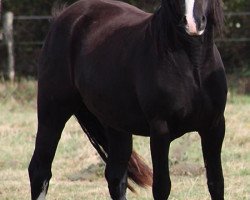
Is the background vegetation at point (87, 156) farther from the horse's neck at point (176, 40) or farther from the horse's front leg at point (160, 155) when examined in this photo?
the horse's front leg at point (160, 155)

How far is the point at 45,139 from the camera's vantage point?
6289mm

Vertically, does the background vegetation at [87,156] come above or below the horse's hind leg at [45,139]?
below

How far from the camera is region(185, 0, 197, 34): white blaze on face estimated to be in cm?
452

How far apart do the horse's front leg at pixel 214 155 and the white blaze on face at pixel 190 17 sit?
806 mm

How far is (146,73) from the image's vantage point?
5.04m

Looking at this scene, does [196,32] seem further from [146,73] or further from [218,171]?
[218,171]

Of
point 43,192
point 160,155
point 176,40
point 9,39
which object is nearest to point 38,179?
point 43,192

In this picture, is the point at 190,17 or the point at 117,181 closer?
the point at 190,17

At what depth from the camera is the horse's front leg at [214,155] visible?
16.8ft

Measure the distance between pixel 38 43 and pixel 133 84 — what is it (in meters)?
11.5

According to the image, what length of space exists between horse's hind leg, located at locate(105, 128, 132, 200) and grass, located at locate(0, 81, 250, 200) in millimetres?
737

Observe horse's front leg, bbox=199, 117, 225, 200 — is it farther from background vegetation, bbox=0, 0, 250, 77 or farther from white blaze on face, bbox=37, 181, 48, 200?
background vegetation, bbox=0, 0, 250, 77

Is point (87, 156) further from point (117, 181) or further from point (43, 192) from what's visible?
point (117, 181)

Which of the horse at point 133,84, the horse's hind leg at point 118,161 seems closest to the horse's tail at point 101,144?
the horse at point 133,84
